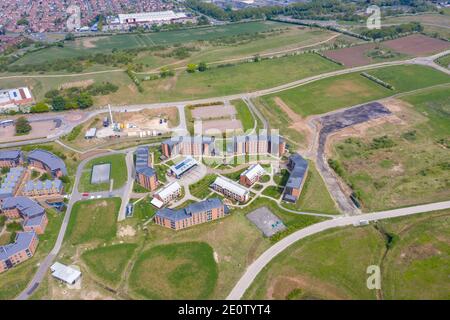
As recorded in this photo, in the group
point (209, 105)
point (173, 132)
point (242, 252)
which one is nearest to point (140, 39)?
point (209, 105)

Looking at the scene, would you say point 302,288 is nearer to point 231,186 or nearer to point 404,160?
point 231,186

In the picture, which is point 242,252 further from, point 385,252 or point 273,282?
point 385,252

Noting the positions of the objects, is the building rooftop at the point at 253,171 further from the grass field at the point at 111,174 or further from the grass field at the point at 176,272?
the grass field at the point at 111,174

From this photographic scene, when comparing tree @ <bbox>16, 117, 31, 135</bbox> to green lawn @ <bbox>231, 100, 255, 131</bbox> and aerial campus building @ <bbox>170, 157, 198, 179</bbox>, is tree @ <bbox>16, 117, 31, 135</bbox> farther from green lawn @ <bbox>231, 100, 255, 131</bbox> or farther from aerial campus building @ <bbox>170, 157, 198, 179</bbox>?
green lawn @ <bbox>231, 100, 255, 131</bbox>

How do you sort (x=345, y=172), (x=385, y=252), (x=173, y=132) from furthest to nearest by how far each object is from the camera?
(x=173, y=132), (x=345, y=172), (x=385, y=252)

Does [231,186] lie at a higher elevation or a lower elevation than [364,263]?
higher

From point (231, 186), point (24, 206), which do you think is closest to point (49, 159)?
point (24, 206)
